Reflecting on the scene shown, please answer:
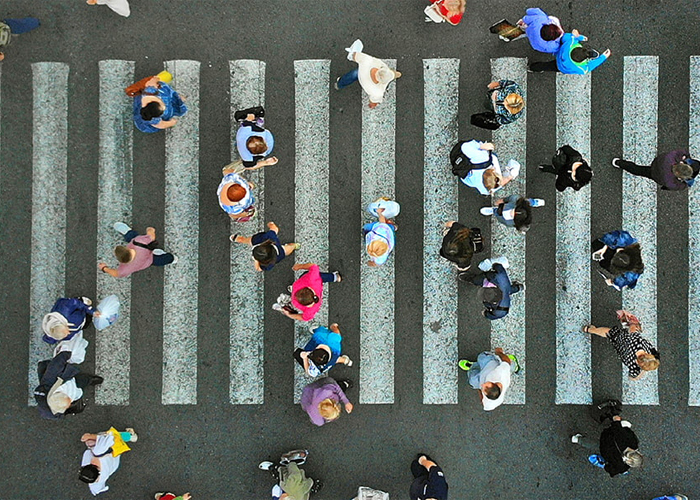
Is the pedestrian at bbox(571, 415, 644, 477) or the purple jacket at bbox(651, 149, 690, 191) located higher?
the purple jacket at bbox(651, 149, 690, 191)

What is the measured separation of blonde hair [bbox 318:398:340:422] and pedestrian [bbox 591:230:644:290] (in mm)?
3884

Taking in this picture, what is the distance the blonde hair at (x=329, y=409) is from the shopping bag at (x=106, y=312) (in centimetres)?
302

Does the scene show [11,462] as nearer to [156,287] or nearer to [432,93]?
[156,287]

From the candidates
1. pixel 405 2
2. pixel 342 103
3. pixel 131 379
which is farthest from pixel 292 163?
pixel 131 379

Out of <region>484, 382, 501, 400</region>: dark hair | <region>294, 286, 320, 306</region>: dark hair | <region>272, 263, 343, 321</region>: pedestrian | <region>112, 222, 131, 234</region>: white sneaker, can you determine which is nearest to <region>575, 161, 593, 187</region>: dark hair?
<region>484, 382, 501, 400</region>: dark hair

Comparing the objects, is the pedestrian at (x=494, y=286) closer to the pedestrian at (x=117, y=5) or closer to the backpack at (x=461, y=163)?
the backpack at (x=461, y=163)

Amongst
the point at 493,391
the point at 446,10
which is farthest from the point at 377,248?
the point at 446,10

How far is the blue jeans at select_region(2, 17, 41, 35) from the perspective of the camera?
6.90 meters

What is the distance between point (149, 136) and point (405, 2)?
4.00 meters

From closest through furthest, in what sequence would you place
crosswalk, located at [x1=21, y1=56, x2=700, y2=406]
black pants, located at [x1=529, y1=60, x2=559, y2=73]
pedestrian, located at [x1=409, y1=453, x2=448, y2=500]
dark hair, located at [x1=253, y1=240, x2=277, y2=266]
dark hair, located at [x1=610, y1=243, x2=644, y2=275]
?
dark hair, located at [x1=253, y1=240, x2=277, y2=266] → dark hair, located at [x1=610, y1=243, x2=644, y2=275] → pedestrian, located at [x1=409, y1=453, x2=448, y2=500] → black pants, located at [x1=529, y1=60, x2=559, y2=73] → crosswalk, located at [x1=21, y1=56, x2=700, y2=406]

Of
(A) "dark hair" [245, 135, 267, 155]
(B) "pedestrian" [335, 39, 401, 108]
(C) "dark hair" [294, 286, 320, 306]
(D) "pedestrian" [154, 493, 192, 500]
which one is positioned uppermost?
(B) "pedestrian" [335, 39, 401, 108]

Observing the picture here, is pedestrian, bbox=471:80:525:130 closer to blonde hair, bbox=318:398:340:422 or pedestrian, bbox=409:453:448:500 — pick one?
blonde hair, bbox=318:398:340:422

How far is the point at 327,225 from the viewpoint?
7242 millimetres

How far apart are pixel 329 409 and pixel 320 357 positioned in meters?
0.64
